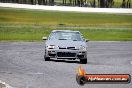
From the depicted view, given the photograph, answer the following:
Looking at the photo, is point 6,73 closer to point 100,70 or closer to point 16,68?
point 16,68

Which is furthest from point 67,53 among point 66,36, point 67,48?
point 66,36

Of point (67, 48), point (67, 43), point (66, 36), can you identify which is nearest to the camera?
point (67, 48)

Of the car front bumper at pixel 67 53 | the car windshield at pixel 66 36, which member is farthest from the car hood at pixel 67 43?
the car windshield at pixel 66 36

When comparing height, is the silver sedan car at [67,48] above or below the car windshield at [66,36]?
below

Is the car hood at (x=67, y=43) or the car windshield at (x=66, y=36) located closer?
the car hood at (x=67, y=43)

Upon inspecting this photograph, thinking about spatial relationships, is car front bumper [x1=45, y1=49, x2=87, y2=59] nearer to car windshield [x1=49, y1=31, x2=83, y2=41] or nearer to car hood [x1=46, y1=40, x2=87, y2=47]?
car hood [x1=46, y1=40, x2=87, y2=47]

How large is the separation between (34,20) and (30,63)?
5409 cm

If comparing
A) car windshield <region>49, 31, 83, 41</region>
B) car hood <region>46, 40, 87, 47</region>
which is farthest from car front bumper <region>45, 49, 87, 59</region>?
car windshield <region>49, 31, 83, 41</region>

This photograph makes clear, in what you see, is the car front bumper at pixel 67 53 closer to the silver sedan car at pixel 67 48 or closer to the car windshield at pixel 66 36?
the silver sedan car at pixel 67 48

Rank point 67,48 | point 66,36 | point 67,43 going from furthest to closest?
point 66,36 < point 67,43 < point 67,48

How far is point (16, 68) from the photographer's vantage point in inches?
752

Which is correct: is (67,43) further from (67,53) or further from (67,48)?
(67,53)

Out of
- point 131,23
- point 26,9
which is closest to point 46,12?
point 26,9

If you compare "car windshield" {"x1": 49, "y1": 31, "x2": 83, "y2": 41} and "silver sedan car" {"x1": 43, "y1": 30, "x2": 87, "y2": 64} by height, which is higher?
"car windshield" {"x1": 49, "y1": 31, "x2": 83, "y2": 41}
